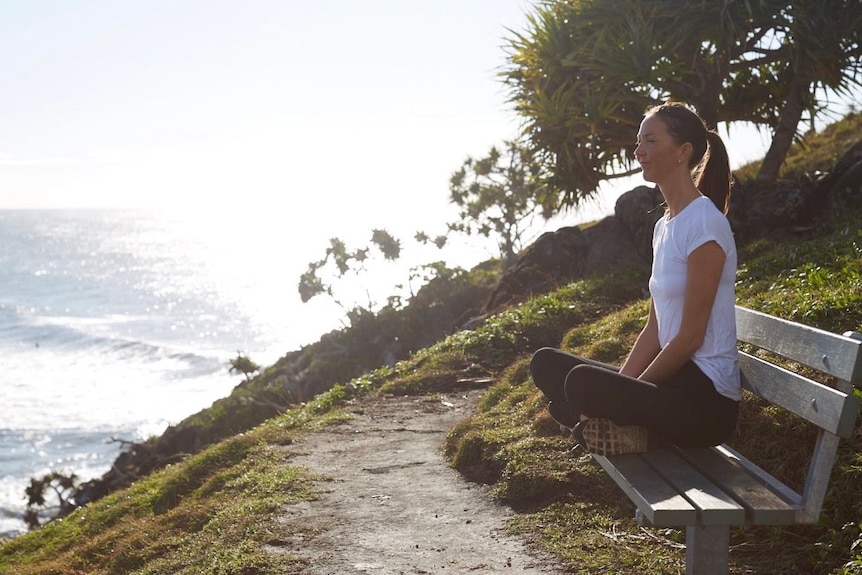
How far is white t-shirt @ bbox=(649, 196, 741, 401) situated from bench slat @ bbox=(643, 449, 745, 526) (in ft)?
1.33

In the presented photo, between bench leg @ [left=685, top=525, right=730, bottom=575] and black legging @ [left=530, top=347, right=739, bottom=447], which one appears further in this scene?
black legging @ [left=530, top=347, right=739, bottom=447]

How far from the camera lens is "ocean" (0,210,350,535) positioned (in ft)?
144

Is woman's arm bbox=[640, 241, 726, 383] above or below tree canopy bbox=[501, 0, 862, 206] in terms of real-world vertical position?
below

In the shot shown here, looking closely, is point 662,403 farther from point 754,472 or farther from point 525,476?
point 525,476

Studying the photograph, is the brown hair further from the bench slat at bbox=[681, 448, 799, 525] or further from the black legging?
the bench slat at bbox=[681, 448, 799, 525]

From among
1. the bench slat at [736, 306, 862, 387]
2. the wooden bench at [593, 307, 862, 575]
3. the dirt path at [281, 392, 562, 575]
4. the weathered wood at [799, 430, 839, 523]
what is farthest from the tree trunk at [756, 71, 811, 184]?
the weathered wood at [799, 430, 839, 523]

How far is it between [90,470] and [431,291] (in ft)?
74.5

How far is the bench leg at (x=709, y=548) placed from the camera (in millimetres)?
3352

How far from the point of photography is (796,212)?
43.0 feet

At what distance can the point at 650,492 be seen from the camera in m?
3.33

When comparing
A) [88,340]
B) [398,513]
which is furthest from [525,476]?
[88,340]

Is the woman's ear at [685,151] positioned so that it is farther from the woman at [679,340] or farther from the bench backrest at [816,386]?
the bench backrest at [816,386]

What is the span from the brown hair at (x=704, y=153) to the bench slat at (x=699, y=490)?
1350mm

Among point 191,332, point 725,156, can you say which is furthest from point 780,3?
point 191,332
